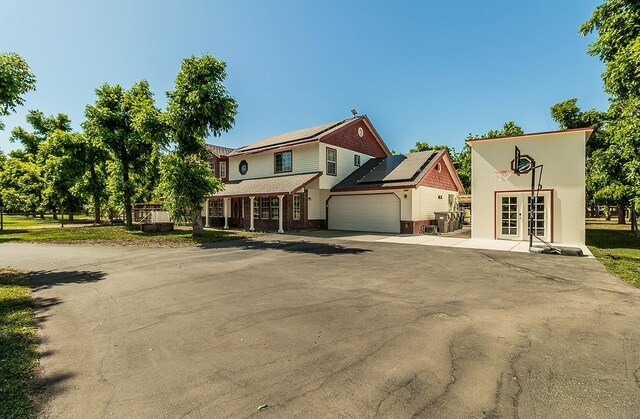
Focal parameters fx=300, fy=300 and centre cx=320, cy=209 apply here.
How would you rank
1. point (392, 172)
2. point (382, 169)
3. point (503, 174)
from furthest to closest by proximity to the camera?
point (382, 169) < point (392, 172) < point (503, 174)

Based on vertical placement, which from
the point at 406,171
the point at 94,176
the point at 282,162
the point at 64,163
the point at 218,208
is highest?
the point at 64,163

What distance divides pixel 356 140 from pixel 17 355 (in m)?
22.7

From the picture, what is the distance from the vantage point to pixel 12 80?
7.98 meters

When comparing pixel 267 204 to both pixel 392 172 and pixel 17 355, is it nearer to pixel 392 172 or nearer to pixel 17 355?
pixel 392 172

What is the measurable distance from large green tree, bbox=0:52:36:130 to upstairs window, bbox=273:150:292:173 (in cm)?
1514

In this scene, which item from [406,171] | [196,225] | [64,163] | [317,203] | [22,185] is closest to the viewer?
[196,225]

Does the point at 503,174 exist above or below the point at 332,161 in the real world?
below

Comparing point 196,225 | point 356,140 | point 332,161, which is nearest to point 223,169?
point 196,225

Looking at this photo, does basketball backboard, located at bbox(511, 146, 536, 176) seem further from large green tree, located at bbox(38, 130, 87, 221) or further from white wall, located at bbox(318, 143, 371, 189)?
large green tree, located at bbox(38, 130, 87, 221)

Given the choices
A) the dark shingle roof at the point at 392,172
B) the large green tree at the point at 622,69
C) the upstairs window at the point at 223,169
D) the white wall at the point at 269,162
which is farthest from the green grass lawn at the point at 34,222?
the large green tree at the point at 622,69

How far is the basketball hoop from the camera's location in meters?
15.1

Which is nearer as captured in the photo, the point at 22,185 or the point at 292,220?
the point at 292,220

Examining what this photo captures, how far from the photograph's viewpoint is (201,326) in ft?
15.1

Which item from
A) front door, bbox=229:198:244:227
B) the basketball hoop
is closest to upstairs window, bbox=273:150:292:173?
front door, bbox=229:198:244:227
